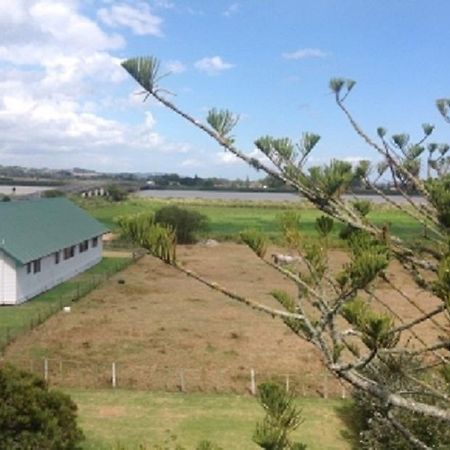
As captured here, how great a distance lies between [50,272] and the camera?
98.6 feet

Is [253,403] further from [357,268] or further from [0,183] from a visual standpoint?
[0,183]

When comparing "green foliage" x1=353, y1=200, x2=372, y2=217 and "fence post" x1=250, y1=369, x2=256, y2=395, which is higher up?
"green foliage" x1=353, y1=200, x2=372, y2=217

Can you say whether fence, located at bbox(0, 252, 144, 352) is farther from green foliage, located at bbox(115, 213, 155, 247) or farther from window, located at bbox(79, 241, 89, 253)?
green foliage, located at bbox(115, 213, 155, 247)

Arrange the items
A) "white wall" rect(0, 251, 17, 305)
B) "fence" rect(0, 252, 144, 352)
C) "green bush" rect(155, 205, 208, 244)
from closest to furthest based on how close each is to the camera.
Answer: "fence" rect(0, 252, 144, 352) → "white wall" rect(0, 251, 17, 305) → "green bush" rect(155, 205, 208, 244)

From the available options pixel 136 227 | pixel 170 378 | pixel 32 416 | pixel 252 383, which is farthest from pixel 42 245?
pixel 136 227

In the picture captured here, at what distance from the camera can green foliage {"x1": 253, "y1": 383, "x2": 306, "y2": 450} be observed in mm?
2814

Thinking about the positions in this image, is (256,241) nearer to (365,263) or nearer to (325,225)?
(325,225)

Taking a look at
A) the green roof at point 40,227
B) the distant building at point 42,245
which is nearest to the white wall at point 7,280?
the distant building at point 42,245

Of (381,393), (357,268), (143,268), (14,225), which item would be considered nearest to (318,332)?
(381,393)

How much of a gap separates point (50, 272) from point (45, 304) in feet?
14.4

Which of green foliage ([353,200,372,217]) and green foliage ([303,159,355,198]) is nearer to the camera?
green foliage ([303,159,355,198])

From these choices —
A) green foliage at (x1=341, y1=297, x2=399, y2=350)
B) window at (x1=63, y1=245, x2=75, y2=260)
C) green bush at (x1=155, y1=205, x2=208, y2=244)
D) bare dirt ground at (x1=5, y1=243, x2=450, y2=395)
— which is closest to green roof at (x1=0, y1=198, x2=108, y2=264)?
window at (x1=63, y1=245, x2=75, y2=260)

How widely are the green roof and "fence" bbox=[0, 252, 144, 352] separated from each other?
187 centimetres

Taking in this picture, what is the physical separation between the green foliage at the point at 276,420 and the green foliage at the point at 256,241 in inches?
25.7
